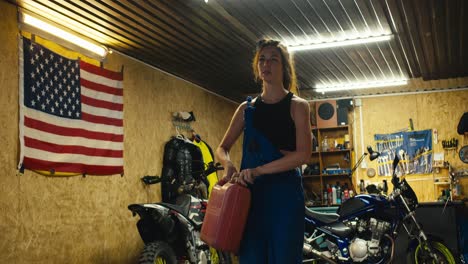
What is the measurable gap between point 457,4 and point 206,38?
2912 millimetres

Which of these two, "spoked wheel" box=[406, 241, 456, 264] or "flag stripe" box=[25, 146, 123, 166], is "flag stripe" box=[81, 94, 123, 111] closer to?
"flag stripe" box=[25, 146, 123, 166]

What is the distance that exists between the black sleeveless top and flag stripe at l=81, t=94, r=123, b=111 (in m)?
4.14

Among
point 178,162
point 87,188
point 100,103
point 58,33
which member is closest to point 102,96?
point 100,103

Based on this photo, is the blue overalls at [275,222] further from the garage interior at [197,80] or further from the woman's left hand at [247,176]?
the garage interior at [197,80]

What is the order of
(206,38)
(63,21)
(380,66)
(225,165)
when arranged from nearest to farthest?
(225,165) < (63,21) < (206,38) < (380,66)

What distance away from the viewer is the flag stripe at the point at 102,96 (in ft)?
19.3

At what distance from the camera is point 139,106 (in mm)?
6992

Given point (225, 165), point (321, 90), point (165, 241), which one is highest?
point (321, 90)

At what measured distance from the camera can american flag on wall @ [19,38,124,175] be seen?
5.03 meters

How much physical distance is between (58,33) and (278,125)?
4.07 m

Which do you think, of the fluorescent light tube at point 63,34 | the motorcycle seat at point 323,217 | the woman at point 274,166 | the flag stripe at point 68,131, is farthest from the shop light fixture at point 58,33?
the woman at point 274,166

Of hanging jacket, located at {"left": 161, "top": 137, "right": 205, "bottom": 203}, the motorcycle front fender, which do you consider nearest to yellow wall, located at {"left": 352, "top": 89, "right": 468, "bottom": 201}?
hanging jacket, located at {"left": 161, "top": 137, "right": 205, "bottom": 203}

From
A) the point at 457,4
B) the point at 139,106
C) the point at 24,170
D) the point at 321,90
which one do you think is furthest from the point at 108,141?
the point at 321,90

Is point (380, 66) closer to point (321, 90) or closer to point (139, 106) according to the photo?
point (321, 90)
